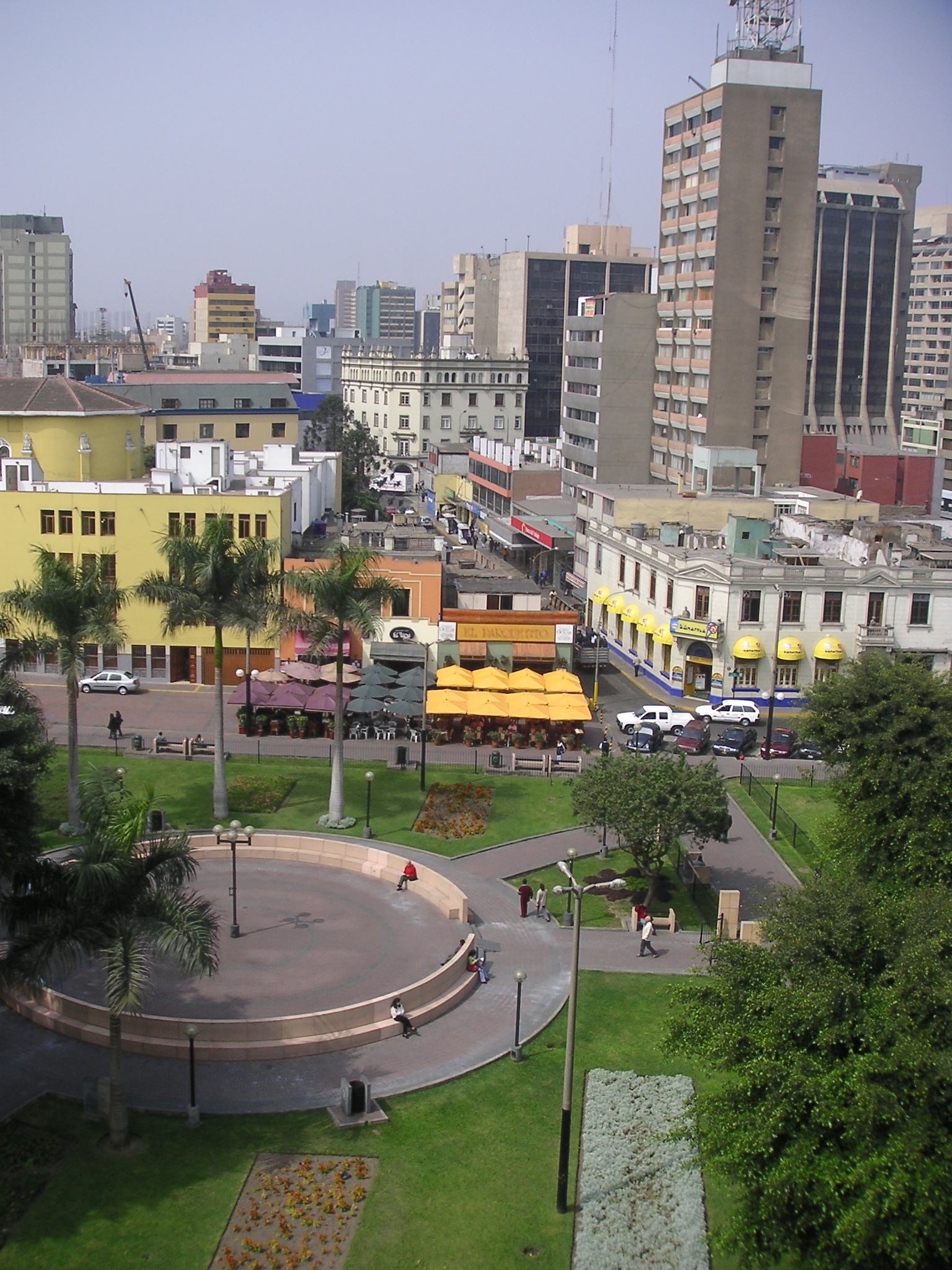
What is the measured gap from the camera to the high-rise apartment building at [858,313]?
505ft

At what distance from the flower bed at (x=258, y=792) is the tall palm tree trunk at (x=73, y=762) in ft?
17.1

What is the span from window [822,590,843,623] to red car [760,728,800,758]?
8.95 m

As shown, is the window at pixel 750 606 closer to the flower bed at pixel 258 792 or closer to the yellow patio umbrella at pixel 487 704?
the yellow patio umbrella at pixel 487 704

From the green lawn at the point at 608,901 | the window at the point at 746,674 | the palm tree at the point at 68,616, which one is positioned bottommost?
the green lawn at the point at 608,901

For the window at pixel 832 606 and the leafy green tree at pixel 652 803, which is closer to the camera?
the leafy green tree at pixel 652 803

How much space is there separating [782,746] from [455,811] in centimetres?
1603

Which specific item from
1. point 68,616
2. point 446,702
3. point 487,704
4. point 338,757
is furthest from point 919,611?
point 68,616

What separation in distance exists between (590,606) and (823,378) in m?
94.8

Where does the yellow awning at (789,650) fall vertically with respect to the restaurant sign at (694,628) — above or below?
below

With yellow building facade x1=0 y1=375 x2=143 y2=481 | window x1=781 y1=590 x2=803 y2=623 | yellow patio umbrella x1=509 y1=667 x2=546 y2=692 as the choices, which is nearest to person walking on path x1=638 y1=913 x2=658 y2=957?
yellow patio umbrella x1=509 y1=667 x2=546 y2=692

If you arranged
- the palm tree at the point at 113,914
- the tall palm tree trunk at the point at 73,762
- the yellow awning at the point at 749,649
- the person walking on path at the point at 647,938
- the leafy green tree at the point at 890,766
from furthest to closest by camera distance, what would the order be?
1. the yellow awning at the point at 749,649
2. the tall palm tree trunk at the point at 73,762
3. the person walking on path at the point at 647,938
4. the leafy green tree at the point at 890,766
5. the palm tree at the point at 113,914

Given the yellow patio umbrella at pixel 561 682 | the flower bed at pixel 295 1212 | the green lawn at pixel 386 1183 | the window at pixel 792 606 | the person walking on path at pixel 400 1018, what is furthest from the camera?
the window at pixel 792 606

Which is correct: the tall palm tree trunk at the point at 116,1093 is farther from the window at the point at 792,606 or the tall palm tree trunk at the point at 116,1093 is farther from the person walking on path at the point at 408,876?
the window at the point at 792,606

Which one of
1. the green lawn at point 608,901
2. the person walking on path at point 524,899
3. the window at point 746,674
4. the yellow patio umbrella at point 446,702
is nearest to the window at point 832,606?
the window at point 746,674
